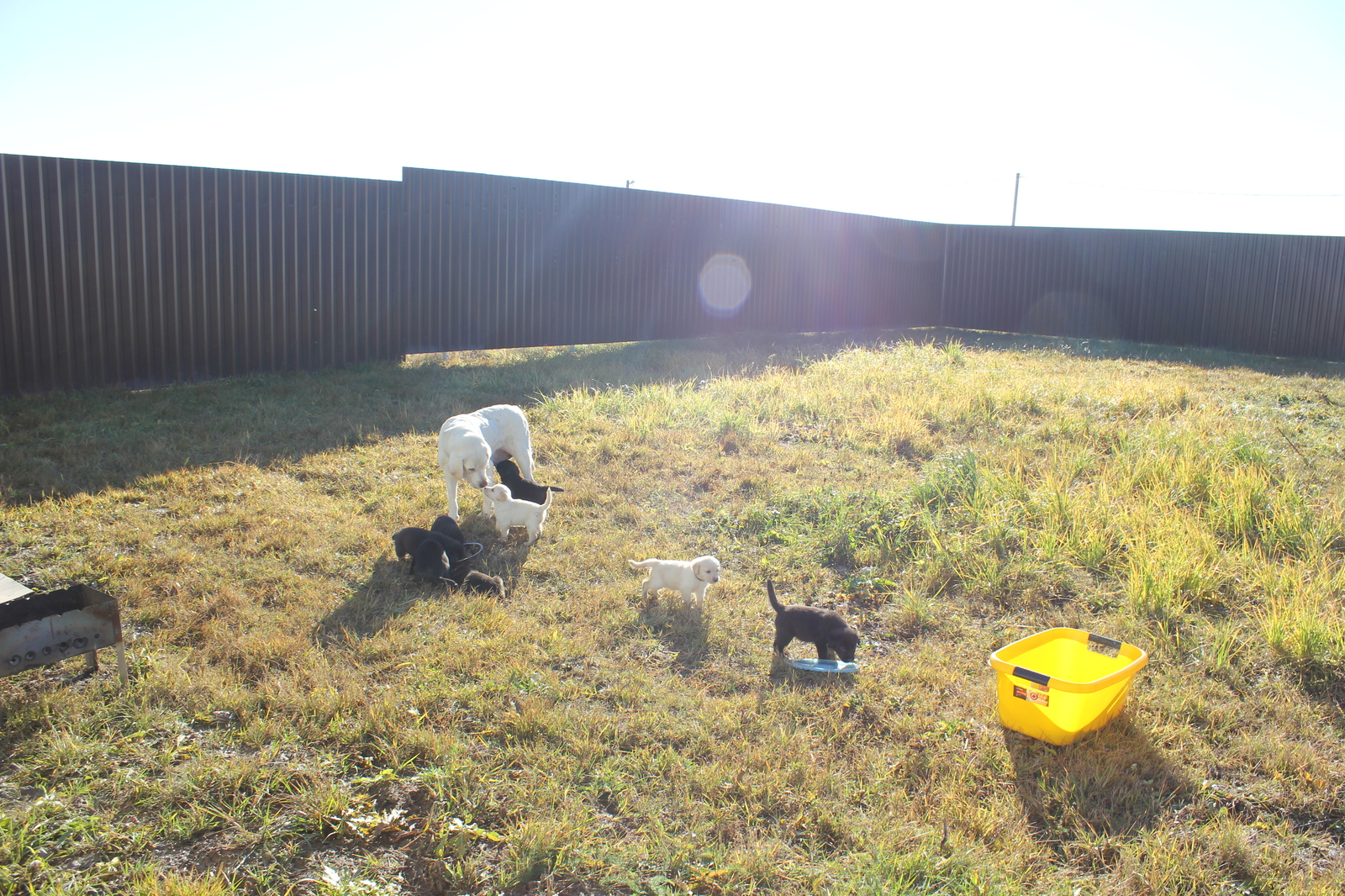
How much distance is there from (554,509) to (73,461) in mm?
3732

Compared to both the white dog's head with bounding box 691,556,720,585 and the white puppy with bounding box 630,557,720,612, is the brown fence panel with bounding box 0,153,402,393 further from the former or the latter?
the white dog's head with bounding box 691,556,720,585

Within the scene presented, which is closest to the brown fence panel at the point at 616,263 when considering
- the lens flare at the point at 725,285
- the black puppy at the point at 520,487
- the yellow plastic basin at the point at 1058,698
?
the lens flare at the point at 725,285

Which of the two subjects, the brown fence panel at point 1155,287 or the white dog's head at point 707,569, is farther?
the brown fence panel at point 1155,287

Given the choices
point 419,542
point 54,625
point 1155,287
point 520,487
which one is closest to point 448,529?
point 419,542

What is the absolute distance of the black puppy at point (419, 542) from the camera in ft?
15.3

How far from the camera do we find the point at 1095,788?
3.05 metres

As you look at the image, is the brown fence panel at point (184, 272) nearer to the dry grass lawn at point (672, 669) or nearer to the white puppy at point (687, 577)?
the dry grass lawn at point (672, 669)

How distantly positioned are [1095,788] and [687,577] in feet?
6.96

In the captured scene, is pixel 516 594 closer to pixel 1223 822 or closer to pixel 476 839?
pixel 476 839

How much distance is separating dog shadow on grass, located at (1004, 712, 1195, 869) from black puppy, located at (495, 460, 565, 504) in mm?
3420

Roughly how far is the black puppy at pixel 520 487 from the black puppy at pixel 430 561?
0.98 m

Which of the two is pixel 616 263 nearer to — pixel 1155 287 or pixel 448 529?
pixel 448 529

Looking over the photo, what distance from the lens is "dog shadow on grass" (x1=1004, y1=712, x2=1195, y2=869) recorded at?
2.83m

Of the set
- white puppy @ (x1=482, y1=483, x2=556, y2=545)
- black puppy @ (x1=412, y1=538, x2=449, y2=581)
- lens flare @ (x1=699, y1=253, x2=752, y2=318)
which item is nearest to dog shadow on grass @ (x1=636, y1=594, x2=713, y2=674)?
white puppy @ (x1=482, y1=483, x2=556, y2=545)
